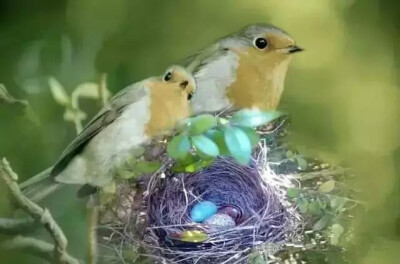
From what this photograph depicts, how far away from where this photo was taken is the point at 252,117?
148 cm

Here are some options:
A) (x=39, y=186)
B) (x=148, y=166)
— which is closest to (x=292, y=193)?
(x=148, y=166)

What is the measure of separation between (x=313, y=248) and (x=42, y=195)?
1.71 feet

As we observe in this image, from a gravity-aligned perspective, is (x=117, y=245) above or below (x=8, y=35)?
below

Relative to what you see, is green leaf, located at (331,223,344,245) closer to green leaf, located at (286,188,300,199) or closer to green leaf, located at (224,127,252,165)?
green leaf, located at (286,188,300,199)

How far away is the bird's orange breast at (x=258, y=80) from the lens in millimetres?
1488

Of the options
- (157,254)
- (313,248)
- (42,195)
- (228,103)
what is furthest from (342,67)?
(42,195)

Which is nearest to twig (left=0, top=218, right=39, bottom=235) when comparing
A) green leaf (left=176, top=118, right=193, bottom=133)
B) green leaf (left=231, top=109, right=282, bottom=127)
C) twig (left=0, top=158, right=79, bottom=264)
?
twig (left=0, top=158, right=79, bottom=264)

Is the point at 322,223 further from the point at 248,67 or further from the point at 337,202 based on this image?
the point at 248,67

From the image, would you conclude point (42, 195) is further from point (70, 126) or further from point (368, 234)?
point (368, 234)

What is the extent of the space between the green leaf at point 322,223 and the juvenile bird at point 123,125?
32cm

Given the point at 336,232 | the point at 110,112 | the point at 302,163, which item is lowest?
the point at 336,232

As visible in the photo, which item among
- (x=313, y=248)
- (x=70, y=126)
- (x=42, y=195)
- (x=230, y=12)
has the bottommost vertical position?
(x=313, y=248)

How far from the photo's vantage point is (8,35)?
4.89ft

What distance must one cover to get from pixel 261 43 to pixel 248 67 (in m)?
0.05
